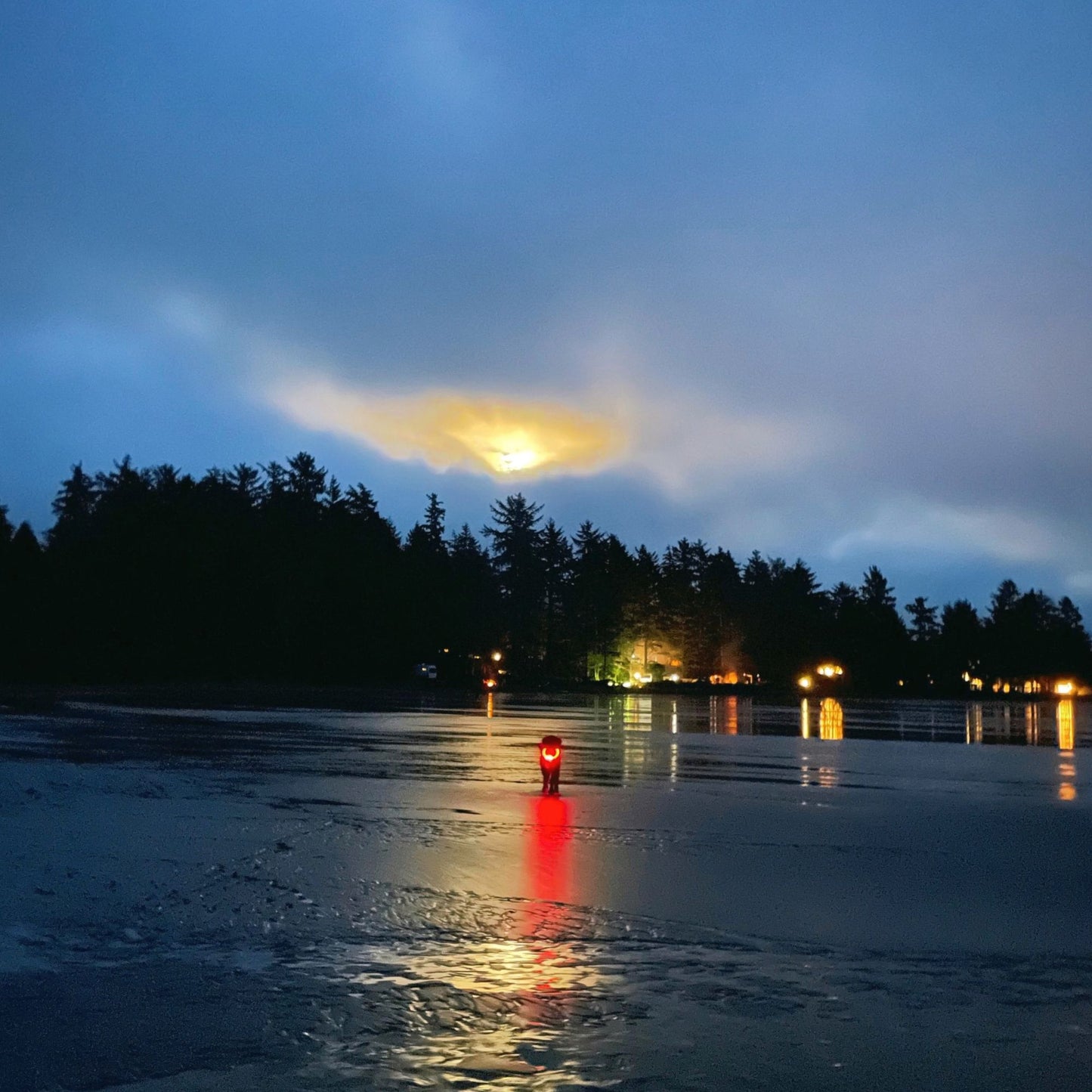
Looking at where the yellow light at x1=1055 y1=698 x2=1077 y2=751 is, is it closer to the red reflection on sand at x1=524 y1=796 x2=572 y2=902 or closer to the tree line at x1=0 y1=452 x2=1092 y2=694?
the red reflection on sand at x1=524 y1=796 x2=572 y2=902

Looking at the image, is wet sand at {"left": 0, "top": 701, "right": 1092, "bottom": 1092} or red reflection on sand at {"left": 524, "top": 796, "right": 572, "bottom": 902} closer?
wet sand at {"left": 0, "top": 701, "right": 1092, "bottom": 1092}

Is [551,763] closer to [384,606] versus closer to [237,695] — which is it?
[237,695]

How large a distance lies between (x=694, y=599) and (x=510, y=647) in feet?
62.0

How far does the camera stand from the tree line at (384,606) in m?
82.8

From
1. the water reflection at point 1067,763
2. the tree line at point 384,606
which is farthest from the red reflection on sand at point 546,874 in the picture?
the tree line at point 384,606

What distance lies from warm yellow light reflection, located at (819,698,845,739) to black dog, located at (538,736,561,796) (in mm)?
18821

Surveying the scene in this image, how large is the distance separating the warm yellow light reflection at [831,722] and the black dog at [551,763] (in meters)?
18.8

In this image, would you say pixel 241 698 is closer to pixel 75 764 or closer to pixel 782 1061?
pixel 75 764

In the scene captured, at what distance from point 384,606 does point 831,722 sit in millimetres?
63641

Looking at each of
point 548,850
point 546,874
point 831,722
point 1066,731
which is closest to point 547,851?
point 548,850

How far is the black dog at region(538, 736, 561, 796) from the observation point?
16.1m

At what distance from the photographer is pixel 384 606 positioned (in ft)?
343

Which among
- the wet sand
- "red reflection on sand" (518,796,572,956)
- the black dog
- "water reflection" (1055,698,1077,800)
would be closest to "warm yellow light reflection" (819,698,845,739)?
"water reflection" (1055,698,1077,800)

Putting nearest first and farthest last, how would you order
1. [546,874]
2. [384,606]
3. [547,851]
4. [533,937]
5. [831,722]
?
[533,937] < [546,874] < [547,851] < [831,722] < [384,606]
